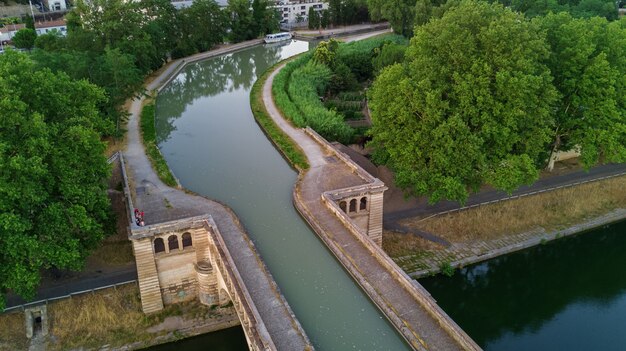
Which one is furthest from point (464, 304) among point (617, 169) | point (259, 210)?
point (617, 169)

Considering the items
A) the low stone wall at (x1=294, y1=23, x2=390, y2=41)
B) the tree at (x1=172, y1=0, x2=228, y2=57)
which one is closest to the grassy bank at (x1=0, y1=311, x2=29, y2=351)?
the tree at (x1=172, y1=0, x2=228, y2=57)

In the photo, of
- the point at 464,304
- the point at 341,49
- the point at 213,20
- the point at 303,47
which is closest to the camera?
the point at 464,304

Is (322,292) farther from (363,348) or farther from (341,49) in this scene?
(341,49)

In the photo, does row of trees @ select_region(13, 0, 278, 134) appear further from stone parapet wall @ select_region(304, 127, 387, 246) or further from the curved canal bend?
stone parapet wall @ select_region(304, 127, 387, 246)

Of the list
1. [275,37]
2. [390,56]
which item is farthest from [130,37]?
[275,37]

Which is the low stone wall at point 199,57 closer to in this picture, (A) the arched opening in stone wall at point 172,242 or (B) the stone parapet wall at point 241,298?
(A) the arched opening in stone wall at point 172,242

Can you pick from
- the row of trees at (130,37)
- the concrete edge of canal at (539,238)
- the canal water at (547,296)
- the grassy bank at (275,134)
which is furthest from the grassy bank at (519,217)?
the row of trees at (130,37)

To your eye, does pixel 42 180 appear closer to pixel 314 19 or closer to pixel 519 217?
pixel 519 217
